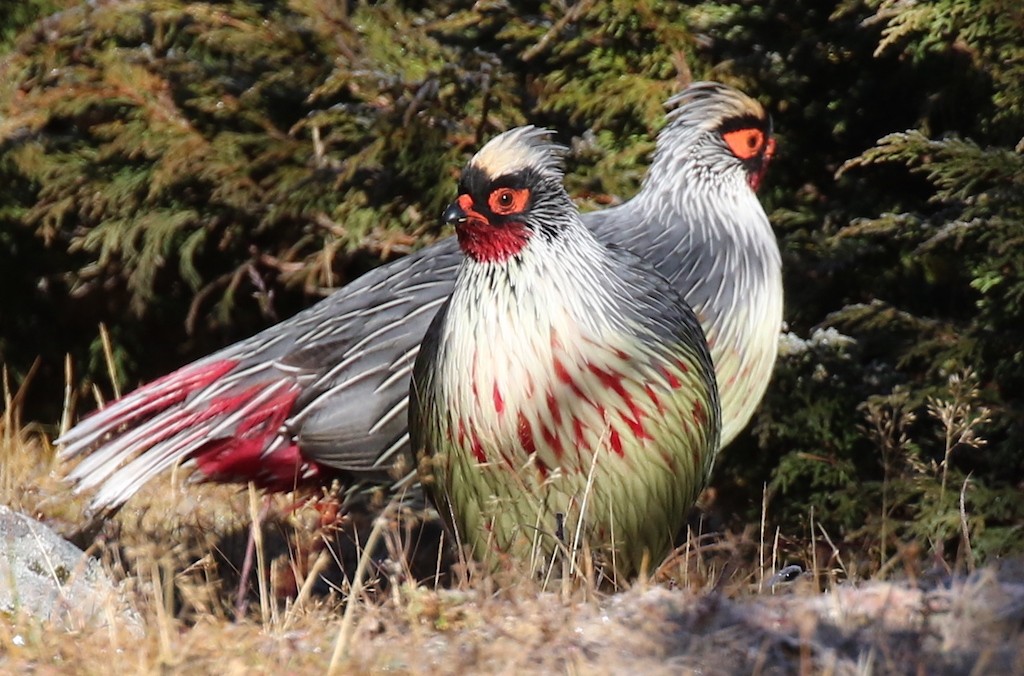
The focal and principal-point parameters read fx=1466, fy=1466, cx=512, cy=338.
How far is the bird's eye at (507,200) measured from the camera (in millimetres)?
3631

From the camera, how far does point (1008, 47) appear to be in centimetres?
492

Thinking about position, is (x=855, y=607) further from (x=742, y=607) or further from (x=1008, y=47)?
(x=1008, y=47)

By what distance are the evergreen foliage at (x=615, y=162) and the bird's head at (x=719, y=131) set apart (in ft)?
1.14

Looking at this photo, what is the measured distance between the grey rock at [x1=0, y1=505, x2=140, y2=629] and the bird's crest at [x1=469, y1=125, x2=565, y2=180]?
1.33m

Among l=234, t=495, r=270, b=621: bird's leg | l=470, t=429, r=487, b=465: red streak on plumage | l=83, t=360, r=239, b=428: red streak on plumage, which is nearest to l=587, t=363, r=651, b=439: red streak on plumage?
l=470, t=429, r=487, b=465: red streak on plumage

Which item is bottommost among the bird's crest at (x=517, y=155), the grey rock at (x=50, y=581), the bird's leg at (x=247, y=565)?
the bird's leg at (x=247, y=565)

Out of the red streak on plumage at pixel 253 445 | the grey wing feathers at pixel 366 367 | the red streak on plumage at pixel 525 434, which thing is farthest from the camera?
the red streak on plumage at pixel 253 445

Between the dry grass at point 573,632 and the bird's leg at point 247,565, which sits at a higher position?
the dry grass at point 573,632

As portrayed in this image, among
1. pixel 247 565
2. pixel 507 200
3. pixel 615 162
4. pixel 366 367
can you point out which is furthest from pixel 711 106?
pixel 247 565

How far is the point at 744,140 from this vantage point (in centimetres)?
520

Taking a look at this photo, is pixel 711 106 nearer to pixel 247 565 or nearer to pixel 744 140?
pixel 744 140

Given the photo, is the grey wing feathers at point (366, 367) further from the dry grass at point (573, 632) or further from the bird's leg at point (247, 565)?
the dry grass at point (573, 632)

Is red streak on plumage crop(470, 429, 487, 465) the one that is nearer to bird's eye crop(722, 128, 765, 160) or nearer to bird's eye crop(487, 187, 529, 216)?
bird's eye crop(487, 187, 529, 216)

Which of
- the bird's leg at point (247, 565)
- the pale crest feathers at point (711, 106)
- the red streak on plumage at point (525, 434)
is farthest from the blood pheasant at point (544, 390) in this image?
the pale crest feathers at point (711, 106)
